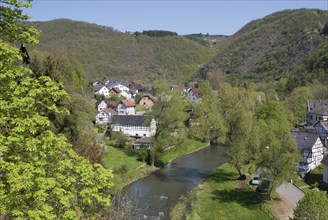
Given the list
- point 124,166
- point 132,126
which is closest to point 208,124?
point 124,166

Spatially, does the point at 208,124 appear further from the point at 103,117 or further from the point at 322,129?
the point at 103,117

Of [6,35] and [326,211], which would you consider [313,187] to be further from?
[6,35]

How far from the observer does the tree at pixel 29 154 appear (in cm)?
1080

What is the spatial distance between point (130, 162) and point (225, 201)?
16129 mm

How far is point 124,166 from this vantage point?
43.6m

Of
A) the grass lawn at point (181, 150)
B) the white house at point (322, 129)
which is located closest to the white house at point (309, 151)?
the white house at point (322, 129)

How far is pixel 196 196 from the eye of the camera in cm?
3675

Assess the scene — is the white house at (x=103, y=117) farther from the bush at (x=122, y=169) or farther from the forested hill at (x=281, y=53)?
the forested hill at (x=281, y=53)

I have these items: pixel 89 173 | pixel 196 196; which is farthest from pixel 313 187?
pixel 89 173

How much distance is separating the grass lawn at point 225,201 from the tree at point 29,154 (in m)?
21.0

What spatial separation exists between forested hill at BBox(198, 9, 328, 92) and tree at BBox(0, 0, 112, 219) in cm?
9554

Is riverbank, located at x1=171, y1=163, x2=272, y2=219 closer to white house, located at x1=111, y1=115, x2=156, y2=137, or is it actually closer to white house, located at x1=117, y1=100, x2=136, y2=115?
white house, located at x1=111, y1=115, x2=156, y2=137

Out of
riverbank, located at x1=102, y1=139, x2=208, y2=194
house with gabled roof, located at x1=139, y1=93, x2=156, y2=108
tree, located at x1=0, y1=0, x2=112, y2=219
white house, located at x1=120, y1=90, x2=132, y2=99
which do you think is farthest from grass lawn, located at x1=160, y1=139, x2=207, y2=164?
white house, located at x1=120, y1=90, x2=132, y2=99

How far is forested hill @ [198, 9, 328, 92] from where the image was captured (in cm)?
11894
